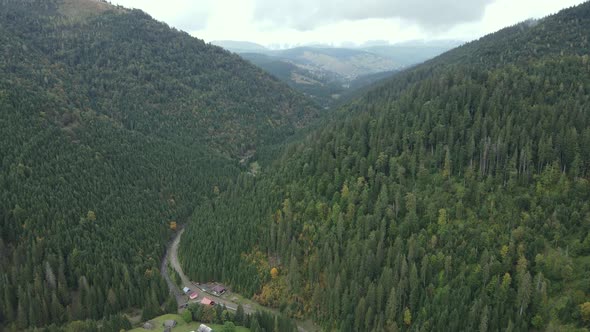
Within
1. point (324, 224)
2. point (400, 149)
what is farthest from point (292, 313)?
point (400, 149)

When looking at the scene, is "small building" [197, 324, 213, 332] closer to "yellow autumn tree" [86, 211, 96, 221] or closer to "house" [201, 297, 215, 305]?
"house" [201, 297, 215, 305]

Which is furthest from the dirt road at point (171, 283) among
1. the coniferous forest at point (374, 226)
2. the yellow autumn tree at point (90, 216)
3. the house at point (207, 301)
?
the yellow autumn tree at point (90, 216)

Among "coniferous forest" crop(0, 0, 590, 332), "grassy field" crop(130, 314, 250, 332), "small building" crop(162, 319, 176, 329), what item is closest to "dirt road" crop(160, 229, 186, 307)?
"coniferous forest" crop(0, 0, 590, 332)

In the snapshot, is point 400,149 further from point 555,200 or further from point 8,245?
point 8,245

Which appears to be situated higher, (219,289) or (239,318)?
(239,318)

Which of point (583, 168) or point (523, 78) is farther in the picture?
point (523, 78)

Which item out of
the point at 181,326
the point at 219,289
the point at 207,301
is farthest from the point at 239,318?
the point at 219,289

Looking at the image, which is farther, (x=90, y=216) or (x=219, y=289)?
(x=90, y=216)

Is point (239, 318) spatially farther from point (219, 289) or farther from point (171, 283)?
point (171, 283)
